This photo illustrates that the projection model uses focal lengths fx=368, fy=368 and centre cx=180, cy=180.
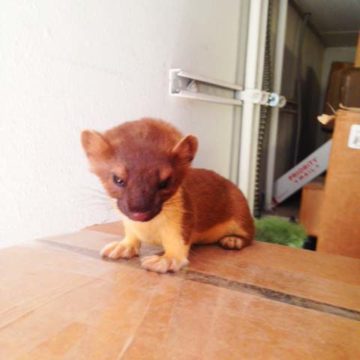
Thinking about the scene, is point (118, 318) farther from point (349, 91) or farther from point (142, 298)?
point (349, 91)

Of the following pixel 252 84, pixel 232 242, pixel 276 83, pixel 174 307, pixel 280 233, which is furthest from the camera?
pixel 276 83

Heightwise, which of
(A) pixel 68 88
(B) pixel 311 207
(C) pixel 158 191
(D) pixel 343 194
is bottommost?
(B) pixel 311 207

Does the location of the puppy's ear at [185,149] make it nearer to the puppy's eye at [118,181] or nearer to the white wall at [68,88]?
the puppy's eye at [118,181]

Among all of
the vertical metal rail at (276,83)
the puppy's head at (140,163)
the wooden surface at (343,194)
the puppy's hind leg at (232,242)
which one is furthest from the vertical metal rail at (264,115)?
the puppy's head at (140,163)

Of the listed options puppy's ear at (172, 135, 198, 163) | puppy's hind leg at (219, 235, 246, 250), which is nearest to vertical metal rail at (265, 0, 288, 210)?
puppy's hind leg at (219, 235, 246, 250)

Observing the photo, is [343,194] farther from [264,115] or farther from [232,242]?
[264,115]

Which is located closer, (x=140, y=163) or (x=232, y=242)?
(x=140, y=163)

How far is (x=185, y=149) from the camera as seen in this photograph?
0.55m

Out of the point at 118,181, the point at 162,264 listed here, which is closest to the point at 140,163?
the point at 118,181

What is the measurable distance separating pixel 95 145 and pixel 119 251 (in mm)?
199

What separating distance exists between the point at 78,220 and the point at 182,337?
1.77ft

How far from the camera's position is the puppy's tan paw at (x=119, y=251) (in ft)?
2.06

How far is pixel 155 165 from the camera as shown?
1.64ft

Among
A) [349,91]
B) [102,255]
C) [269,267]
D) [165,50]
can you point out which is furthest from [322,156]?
[102,255]
